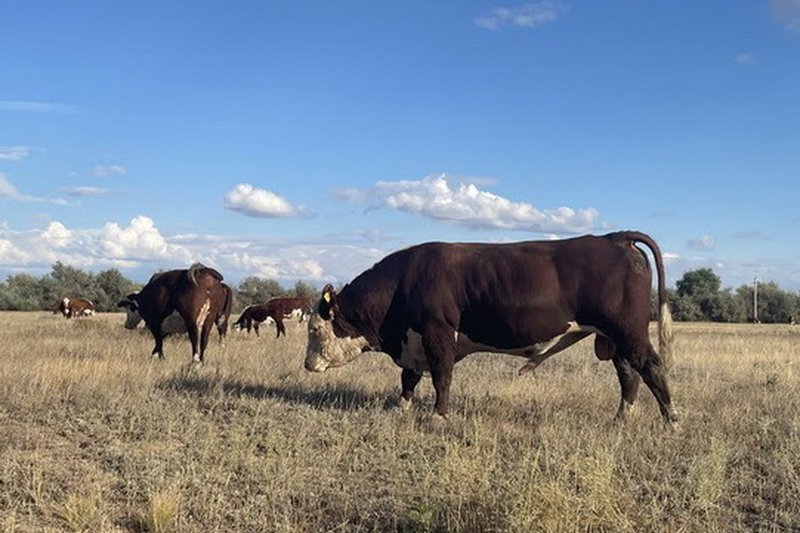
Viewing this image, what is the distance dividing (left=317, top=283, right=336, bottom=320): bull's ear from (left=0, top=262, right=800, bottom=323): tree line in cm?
5417

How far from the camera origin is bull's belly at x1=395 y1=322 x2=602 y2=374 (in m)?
9.03

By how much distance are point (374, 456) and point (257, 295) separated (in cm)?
6252

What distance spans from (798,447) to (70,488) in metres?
6.21

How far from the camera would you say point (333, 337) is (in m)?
10.1

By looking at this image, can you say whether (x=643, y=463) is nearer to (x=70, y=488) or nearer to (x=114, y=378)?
(x=70, y=488)

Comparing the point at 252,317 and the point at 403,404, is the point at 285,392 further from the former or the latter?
the point at 252,317

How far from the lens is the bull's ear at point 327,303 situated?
10000 millimetres

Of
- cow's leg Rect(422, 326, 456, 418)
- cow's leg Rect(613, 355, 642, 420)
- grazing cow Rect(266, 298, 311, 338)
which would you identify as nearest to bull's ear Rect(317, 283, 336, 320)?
cow's leg Rect(422, 326, 456, 418)

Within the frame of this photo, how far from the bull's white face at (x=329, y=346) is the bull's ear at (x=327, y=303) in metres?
0.07

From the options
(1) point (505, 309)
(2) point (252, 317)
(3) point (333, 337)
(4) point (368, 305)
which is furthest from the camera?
(2) point (252, 317)

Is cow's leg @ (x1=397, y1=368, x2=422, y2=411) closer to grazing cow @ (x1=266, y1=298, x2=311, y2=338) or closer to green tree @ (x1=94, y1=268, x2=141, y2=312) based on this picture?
grazing cow @ (x1=266, y1=298, x2=311, y2=338)

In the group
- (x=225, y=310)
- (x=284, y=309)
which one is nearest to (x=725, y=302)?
(x=284, y=309)

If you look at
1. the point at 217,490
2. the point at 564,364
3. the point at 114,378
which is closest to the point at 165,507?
the point at 217,490

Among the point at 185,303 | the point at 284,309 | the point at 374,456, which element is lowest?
the point at 374,456
